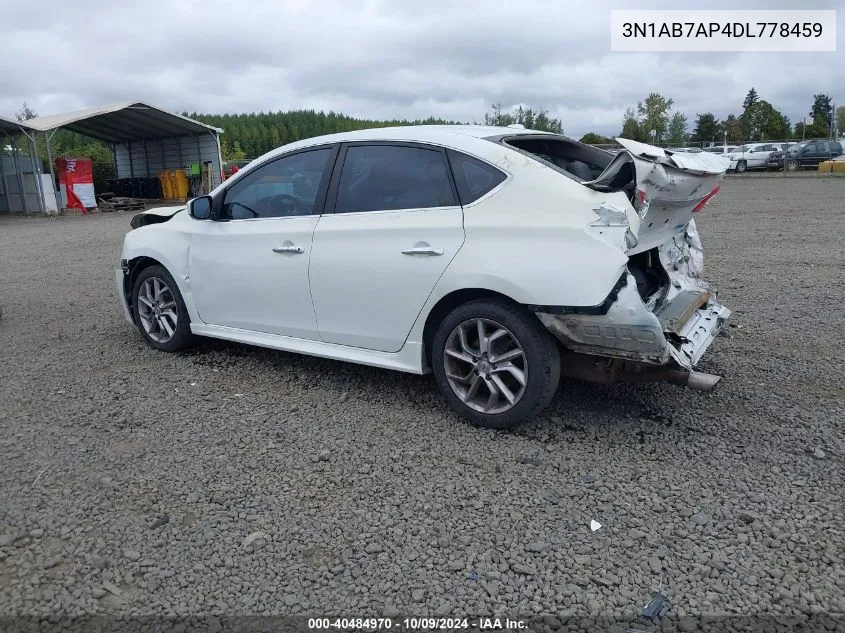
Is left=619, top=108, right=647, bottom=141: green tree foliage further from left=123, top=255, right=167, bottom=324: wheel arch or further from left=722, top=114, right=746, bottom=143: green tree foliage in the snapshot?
left=123, top=255, right=167, bottom=324: wheel arch

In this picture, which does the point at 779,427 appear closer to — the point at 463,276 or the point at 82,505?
the point at 463,276

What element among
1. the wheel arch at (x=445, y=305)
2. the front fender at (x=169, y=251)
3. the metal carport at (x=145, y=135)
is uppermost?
the metal carport at (x=145, y=135)

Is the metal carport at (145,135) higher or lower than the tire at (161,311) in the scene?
higher

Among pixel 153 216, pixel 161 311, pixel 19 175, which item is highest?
pixel 19 175

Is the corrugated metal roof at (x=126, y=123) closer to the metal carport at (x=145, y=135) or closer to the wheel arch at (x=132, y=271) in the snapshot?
the metal carport at (x=145, y=135)

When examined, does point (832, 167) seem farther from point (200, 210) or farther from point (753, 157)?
point (200, 210)

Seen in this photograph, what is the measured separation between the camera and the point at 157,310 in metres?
5.70

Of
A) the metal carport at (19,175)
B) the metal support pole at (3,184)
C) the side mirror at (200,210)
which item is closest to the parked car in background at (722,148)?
the metal carport at (19,175)

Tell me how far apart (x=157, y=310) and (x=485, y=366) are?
306 cm

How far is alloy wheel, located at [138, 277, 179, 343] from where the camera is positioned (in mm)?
5650

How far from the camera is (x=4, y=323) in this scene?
707 centimetres

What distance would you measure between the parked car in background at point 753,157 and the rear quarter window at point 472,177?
1413 inches

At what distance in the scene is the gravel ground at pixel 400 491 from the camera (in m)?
2.73

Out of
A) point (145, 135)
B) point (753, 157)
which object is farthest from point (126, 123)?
point (753, 157)
